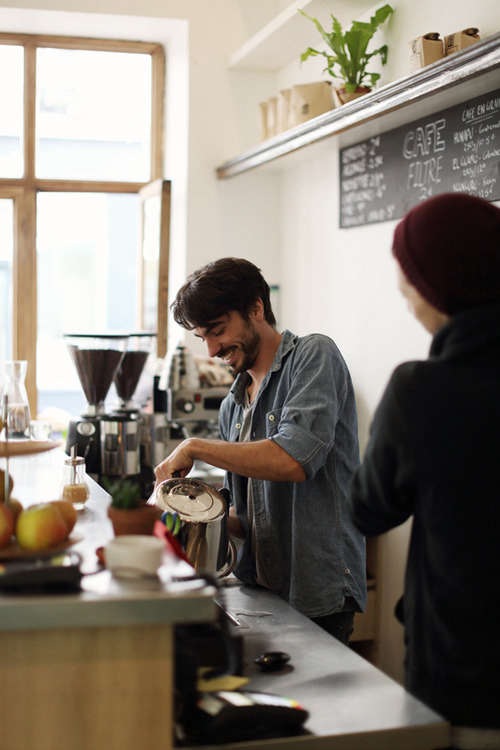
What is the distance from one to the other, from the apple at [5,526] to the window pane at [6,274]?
3477mm

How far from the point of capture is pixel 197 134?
4434 millimetres

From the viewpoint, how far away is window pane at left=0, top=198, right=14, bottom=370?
4.73 metres

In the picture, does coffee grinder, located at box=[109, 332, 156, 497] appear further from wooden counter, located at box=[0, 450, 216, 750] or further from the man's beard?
wooden counter, located at box=[0, 450, 216, 750]

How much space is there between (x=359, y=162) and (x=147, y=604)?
2.78 meters

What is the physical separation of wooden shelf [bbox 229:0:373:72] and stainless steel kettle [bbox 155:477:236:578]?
86.8 inches

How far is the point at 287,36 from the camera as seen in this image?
155 inches

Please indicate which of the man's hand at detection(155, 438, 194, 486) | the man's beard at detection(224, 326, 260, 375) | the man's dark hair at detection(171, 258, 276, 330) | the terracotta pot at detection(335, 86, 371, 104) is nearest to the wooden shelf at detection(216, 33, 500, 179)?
the terracotta pot at detection(335, 86, 371, 104)

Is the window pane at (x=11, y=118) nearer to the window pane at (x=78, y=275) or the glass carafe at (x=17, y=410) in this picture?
the window pane at (x=78, y=275)

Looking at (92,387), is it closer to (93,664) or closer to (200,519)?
(200,519)

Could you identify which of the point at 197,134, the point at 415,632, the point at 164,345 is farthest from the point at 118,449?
the point at 415,632

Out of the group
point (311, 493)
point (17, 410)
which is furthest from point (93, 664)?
point (17, 410)

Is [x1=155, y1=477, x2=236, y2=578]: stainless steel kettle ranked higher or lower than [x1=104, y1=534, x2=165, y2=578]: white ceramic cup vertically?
lower

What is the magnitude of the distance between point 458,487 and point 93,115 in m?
4.01

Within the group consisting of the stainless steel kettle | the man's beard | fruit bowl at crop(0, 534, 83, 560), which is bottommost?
the stainless steel kettle
